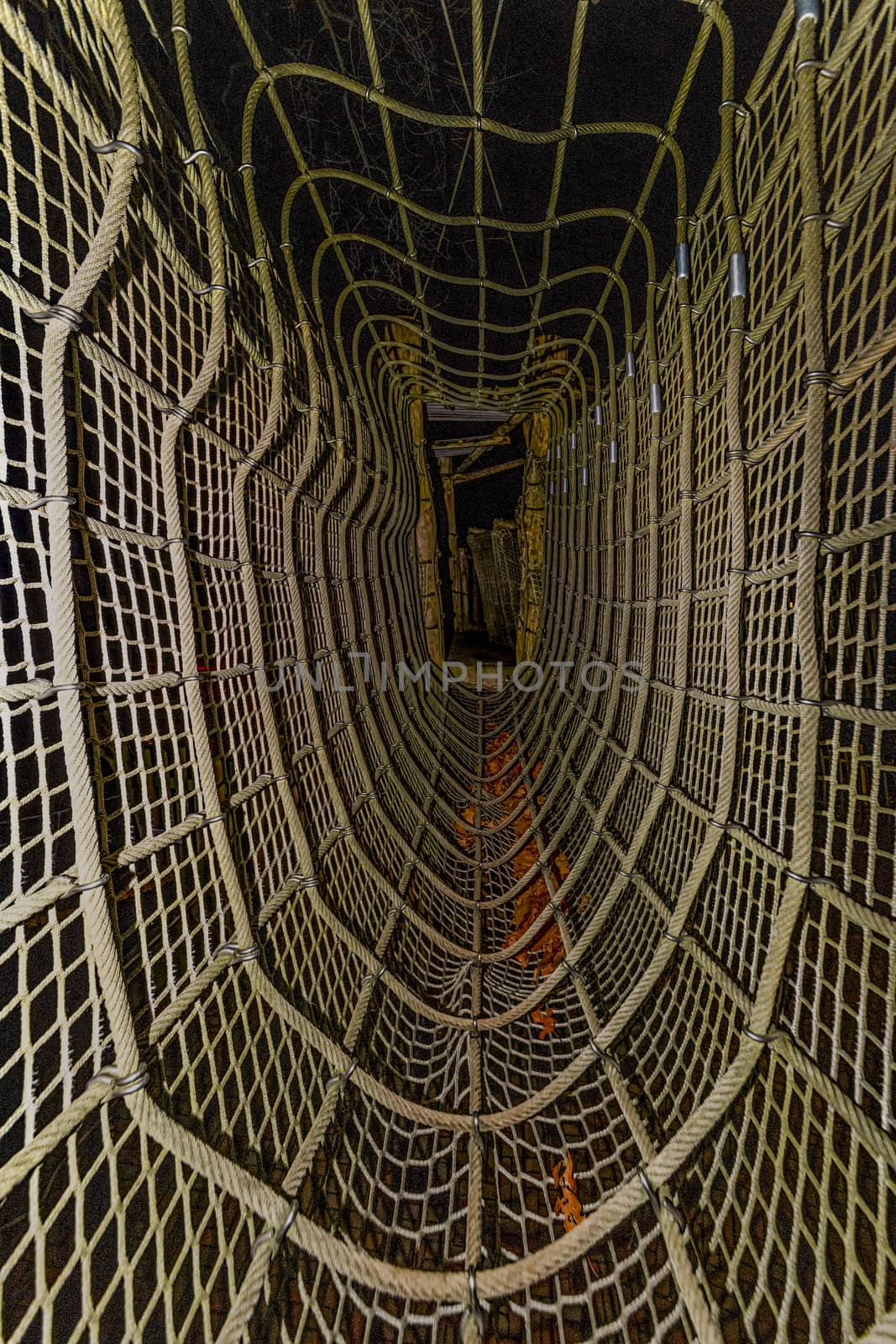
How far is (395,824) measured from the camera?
6.16 feet

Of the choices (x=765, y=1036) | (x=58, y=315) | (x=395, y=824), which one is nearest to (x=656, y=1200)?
(x=765, y=1036)

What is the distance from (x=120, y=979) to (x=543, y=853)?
Answer: 134 centimetres

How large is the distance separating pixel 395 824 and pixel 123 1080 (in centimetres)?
115

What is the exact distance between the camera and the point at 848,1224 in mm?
752

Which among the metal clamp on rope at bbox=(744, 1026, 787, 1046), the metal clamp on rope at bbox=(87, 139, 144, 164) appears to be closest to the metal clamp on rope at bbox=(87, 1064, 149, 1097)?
the metal clamp on rope at bbox=(744, 1026, 787, 1046)

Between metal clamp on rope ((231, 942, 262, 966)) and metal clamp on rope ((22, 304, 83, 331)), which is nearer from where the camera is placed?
metal clamp on rope ((22, 304, 83, 331))

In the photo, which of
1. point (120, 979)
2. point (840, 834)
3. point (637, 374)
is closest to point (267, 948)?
point (120, 979)

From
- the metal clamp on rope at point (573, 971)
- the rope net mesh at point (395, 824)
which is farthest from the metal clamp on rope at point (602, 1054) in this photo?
the metal clamp on rope at point (573, 971)

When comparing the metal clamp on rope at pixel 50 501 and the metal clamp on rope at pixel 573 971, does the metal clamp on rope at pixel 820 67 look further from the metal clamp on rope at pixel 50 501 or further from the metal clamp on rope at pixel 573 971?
the metal clamp on rope at pixel 573 971

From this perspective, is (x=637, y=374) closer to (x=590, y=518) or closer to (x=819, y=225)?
(x=590, y=518)

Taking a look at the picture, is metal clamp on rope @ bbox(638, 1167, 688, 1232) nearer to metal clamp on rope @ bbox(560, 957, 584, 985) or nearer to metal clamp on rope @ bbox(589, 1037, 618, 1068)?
metal clamp on rope @ bbox(589, 1037, 618, 1068)

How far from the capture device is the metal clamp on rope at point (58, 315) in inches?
27.2

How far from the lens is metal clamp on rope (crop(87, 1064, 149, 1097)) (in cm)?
75

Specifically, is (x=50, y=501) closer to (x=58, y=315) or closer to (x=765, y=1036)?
(x=58, y=315)
